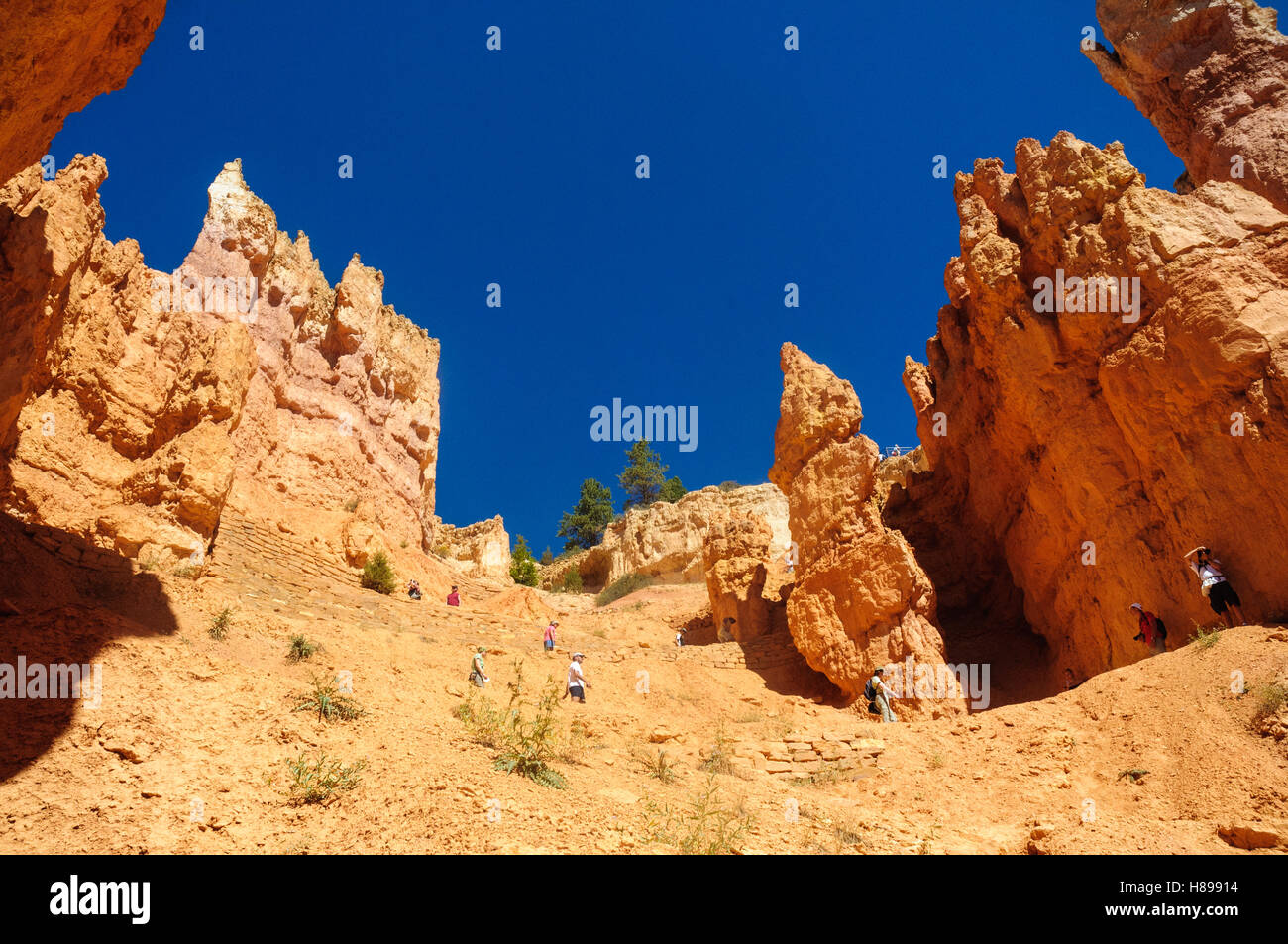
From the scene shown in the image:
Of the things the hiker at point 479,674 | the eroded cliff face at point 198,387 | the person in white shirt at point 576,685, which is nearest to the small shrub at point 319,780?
the eroded cliff face at point 198,387

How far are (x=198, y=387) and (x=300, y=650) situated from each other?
17.7 feet

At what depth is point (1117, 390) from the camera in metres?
13.2

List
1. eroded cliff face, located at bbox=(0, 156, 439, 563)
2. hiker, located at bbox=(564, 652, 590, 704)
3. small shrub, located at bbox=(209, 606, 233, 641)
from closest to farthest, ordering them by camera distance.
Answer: eroded cliff face, located at bbox=(0, 156, 439, 563), small shrub, located at bbox=(209, 606, 233, 641), hiker, located at bbox=(564, 652, 590, 704)

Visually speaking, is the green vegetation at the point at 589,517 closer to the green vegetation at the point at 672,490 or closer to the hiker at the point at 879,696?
the green vegetation at the point at 672,490

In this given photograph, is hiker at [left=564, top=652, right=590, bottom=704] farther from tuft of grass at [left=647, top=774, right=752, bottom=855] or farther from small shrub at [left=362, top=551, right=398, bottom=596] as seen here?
tuft of grass at [left=647, top=774, right=752, bottom=855]

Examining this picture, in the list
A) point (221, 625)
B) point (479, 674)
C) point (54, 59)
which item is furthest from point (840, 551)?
point (54, 59)

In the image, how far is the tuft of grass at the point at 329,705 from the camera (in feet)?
25.8

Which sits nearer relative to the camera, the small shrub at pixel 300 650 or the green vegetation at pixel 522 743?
the green vegetation at pixel 522 743

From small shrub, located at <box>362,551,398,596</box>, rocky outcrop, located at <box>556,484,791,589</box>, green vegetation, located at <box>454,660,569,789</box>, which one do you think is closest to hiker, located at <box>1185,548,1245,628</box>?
green vegetation, located at <box>454,660,569,789</box>

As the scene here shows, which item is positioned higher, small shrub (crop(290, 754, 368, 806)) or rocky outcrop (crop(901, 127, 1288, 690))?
rocky outcrop (crop(901, 127, 1288, 690))

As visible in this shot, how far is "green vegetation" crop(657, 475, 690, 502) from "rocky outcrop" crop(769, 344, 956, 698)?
99.3 feet

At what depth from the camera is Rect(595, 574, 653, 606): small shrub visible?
37.7 meters

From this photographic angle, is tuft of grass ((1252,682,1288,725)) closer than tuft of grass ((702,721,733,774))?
Yes

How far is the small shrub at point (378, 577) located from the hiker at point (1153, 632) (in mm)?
15369
